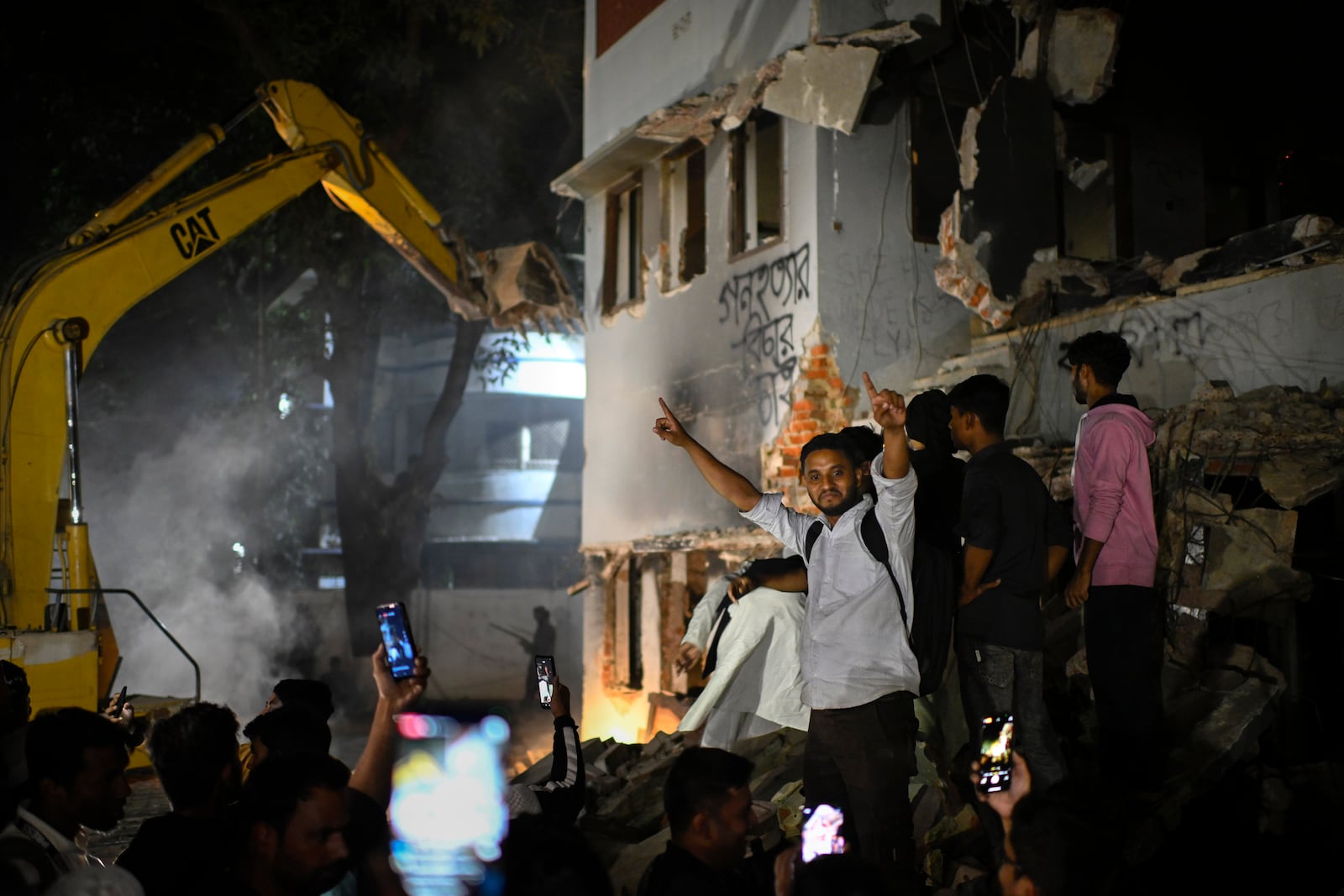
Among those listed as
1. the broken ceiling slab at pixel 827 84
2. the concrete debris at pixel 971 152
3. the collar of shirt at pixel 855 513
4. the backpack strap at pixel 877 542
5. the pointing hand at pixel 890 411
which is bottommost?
the backpack strap at pixel 877 542

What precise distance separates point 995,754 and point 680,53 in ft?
31.0

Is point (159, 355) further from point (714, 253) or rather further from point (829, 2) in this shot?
point (829, 2)

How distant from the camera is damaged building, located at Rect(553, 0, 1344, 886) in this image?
21.4 feet

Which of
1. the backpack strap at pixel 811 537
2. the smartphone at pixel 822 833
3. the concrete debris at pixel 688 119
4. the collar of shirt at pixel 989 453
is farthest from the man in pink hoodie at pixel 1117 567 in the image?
the concrete debris at pixel 688 119

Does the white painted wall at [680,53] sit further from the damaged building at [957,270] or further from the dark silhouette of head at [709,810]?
the dark silhouette of head at [709,810]

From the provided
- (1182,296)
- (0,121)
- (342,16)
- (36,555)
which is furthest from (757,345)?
(0,121)

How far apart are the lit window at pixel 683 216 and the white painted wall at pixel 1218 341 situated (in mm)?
4194

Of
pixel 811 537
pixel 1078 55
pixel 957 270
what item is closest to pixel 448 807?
pixel 811 537

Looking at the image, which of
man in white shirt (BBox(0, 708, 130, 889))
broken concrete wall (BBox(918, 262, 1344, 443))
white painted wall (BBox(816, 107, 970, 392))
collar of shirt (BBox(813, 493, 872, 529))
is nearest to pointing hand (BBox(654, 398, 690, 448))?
collar of shirt (BBox(813, 493, 872, 529))

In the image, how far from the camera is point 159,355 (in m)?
19.7

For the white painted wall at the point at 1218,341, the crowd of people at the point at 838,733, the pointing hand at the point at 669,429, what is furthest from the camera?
the white painted wall at the point at 1218,341

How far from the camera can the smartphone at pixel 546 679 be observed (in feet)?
14.1

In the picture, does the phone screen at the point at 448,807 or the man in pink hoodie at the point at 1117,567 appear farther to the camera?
the man in pink hoodie at the point at 1117,567

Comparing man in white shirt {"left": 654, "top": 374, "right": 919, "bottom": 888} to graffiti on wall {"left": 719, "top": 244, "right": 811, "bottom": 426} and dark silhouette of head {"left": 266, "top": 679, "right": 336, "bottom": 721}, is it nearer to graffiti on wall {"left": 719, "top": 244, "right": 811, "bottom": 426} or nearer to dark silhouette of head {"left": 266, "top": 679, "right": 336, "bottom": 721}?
dark silhouette of head {"left": 266, "top": 679, "right": 336, "bottom": 721}
